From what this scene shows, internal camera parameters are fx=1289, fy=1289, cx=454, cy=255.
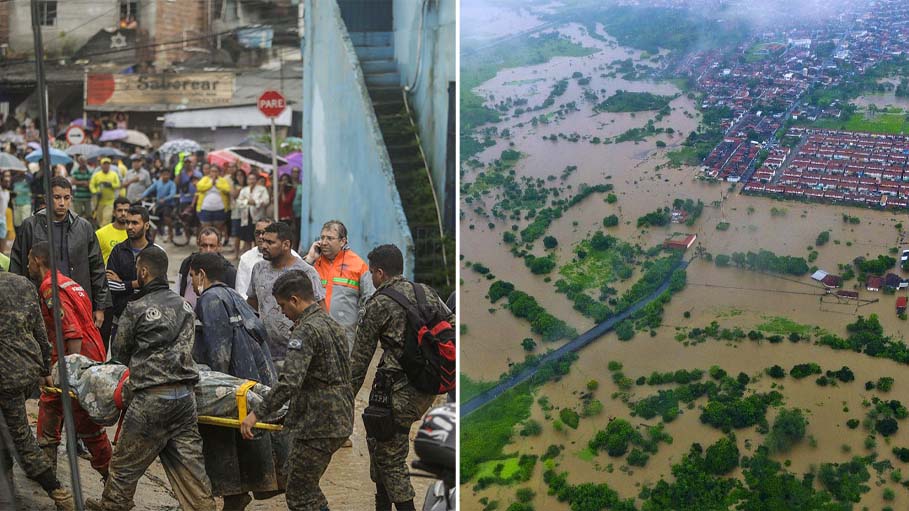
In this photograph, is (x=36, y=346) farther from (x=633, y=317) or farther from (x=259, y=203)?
(x=259, y=203)

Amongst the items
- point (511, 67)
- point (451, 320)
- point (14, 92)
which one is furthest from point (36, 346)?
point (14, 92)

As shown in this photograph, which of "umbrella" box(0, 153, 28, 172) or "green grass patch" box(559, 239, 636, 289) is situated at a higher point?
"green grass patch" box(559, 239, 636, 289)

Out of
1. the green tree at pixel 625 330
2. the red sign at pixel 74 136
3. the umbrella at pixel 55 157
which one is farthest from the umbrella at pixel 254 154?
the green tree at pixel 625 330

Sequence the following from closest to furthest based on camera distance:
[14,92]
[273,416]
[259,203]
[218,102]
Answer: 1. [273,416]
2. [259,203]
3. [14,92]
4. [218,102]

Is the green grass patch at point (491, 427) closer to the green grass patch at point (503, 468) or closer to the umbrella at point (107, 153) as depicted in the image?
the green grass patch at point (503, 468)

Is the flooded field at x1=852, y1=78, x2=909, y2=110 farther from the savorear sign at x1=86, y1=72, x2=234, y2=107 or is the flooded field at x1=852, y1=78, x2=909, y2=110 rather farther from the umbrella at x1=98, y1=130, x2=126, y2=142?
the umbrella at x1=98, y1=130, x2=126, y2=142

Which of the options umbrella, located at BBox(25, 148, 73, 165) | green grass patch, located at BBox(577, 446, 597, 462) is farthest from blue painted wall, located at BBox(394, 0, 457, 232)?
umbrella, located at BBox(25, 148, 73, 165)
